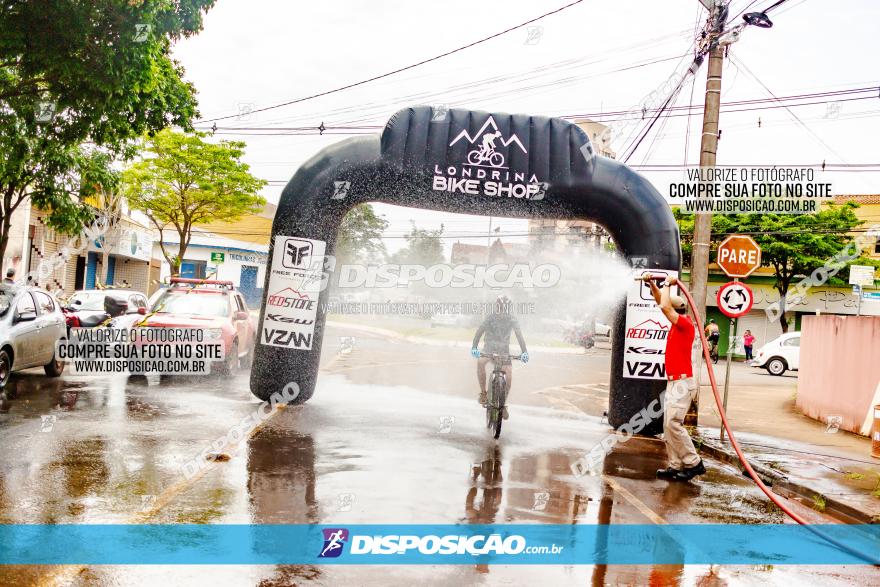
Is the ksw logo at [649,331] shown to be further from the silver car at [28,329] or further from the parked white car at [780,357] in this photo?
the parked white car at [780,357]

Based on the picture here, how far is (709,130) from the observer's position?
13125 mm

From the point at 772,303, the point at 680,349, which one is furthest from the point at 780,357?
the point at 680,349

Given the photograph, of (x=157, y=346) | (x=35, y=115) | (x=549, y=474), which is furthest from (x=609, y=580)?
(x=35, y=115)

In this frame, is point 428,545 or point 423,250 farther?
point 423,250

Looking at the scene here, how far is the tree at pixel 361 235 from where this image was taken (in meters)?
55.7

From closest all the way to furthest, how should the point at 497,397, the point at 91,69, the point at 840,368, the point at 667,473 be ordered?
the point at 667,473, the point at 497,397, the point at 91,69, the point at 840,368

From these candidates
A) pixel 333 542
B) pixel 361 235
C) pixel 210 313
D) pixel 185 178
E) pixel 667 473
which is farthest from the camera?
pixel 361 235

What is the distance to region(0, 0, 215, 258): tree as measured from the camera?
392 inches

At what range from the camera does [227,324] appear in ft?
49.0

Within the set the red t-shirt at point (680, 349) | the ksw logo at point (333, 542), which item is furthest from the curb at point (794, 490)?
the ksw logo at point (333, 542)

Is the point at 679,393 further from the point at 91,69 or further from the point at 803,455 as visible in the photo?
the point at 91,69

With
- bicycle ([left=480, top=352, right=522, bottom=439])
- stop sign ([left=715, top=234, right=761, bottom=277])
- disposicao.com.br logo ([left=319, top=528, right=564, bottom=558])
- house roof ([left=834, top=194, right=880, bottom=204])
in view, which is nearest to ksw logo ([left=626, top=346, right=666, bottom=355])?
stop sign ([left=715, top=234, right=761, bottom=277])

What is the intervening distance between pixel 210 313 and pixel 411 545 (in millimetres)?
10521

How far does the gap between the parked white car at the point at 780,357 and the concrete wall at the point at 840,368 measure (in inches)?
524
